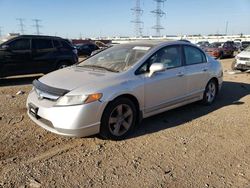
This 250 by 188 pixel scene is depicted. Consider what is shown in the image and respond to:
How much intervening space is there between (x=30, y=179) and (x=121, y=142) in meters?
1.55

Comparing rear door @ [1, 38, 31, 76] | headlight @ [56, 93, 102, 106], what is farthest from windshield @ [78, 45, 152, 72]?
rear door @ [1, 38, 31, 76]

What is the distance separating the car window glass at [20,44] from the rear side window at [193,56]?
6.41 m

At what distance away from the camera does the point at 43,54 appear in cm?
1027

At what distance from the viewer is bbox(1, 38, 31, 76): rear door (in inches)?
376

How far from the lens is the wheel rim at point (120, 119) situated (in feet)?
14.1

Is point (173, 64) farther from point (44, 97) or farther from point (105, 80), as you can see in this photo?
point (44, 97)

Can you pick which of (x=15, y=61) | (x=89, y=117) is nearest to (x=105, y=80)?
(x=89, y=117)

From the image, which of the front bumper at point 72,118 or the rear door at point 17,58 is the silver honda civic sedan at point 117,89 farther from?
the rear door at point 17,58

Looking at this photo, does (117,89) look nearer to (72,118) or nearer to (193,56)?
(72,118)

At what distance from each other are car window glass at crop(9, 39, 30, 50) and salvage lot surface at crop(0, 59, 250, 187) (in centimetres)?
468

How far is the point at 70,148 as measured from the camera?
4113mm

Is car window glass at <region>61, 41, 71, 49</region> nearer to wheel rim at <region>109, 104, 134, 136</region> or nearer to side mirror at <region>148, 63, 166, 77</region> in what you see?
side mirror at <region>148, 63, 166, 77</region>

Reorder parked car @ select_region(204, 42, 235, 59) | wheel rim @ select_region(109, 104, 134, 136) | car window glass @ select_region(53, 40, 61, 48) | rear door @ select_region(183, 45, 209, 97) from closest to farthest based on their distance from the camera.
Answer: wheel rim @ select_region(109, 104, 134, 136)
rear door @ select_region(183, 45, 209, 97)
car window glass @ select_region(53, 40, 61, 48)
parked car @ select_region(204, 42, 235, 59)

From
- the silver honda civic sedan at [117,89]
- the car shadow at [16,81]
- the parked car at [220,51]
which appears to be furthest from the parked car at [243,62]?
the parked car at [220,51]
